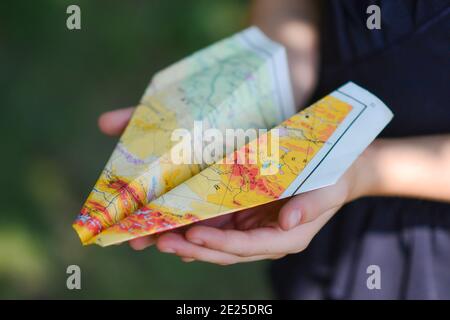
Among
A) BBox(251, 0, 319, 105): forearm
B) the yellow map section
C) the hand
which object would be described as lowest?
the hand

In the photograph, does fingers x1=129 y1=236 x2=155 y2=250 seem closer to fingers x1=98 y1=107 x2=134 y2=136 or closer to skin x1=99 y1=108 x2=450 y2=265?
skin x1=99 y1=108 x2=450 y2=265

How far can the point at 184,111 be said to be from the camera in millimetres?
942

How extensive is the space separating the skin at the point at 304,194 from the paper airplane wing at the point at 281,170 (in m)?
0.04

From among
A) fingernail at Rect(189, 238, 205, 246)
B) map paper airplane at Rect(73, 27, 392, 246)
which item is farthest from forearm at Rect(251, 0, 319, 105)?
fingernail at Rect(189, 238, 205, 246)

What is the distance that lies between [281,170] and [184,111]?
24cm

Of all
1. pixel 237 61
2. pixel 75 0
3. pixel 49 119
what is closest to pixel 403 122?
pixel 237 61

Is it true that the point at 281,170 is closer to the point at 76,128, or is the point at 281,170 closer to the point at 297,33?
the point at 297,33

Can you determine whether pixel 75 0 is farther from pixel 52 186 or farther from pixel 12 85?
pixel 52 186

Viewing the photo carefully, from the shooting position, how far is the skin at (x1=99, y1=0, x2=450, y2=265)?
0.81 metres

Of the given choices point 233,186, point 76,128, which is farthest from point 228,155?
point 76,128

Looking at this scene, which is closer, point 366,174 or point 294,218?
point 294,218

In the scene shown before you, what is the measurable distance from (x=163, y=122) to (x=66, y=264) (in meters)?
0.94

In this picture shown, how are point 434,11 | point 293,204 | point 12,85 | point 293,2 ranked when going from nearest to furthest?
point 293,204 → point 434,11 → point 293,2 → point 12,85

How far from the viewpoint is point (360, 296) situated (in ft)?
3.36
